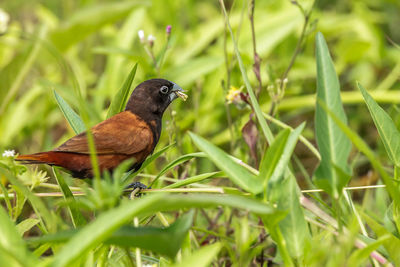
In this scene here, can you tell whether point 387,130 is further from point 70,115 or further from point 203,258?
point 70,115

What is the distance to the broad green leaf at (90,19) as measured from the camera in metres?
3.30

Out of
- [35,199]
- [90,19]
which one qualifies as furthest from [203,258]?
[90,19]

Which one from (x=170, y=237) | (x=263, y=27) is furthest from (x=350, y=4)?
(x=170, y=237)

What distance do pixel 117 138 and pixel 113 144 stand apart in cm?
3

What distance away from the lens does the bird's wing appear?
1889 millimetres

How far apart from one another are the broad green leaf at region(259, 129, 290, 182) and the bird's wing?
2.43 feet

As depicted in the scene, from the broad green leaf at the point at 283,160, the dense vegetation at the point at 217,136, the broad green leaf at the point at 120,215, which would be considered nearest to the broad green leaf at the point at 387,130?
the dense vegetation at the point at 217,136

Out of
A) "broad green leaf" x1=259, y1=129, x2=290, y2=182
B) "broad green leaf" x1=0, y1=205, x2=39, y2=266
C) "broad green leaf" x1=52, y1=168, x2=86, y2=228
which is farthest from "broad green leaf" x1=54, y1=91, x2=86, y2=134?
"broad green leaf" x1=259, y1=129, x2=290, y2=182

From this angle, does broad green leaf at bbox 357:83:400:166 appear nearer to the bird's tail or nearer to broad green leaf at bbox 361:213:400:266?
broad green leaf at bbox 361:213:400:266

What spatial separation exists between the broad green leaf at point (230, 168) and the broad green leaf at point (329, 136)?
0.15 m

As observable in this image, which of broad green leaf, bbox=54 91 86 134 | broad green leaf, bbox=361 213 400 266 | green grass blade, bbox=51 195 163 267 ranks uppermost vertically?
green grass blade, bbox=51 195 163 267

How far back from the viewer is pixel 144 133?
6.72 ft

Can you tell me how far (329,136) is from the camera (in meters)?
1.37

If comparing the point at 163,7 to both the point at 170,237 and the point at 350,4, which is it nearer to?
the point at 350,4
